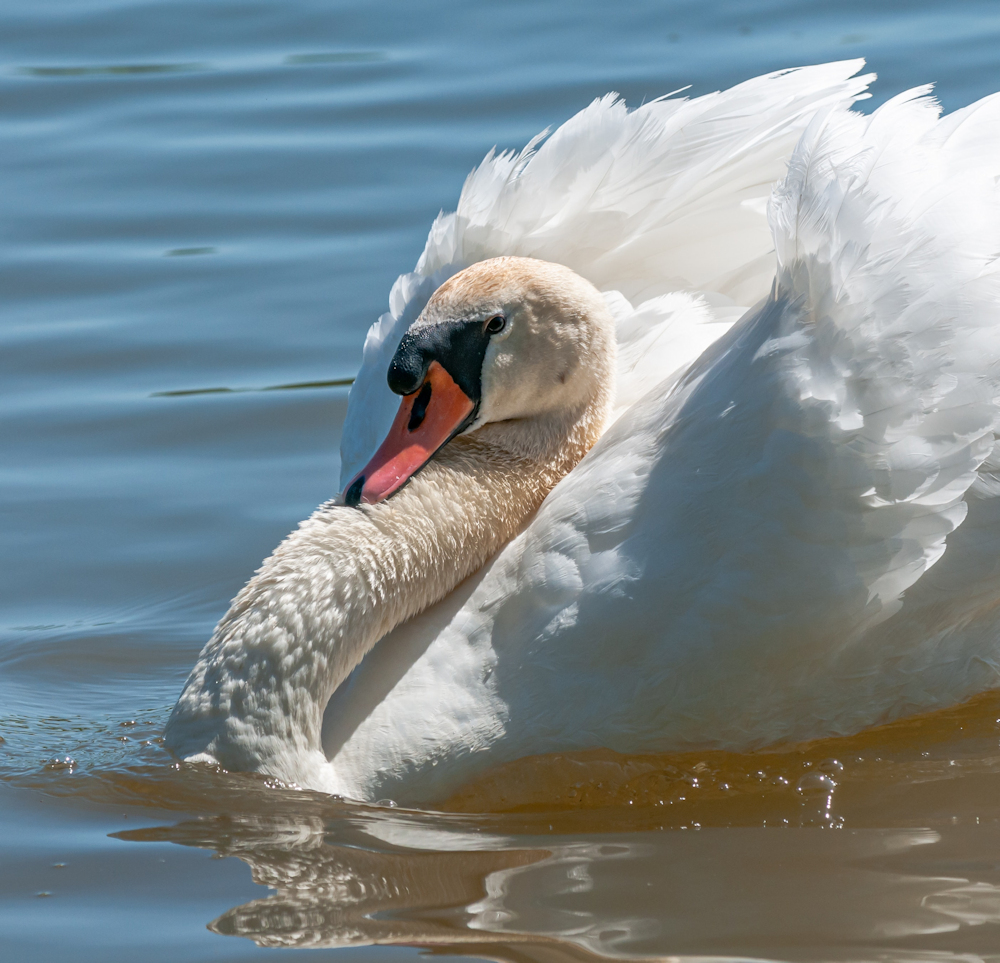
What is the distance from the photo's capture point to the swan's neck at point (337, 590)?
4.46 metres

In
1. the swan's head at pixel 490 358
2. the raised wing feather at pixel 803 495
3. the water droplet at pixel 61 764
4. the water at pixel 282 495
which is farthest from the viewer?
the water droplet at pixel 61 764

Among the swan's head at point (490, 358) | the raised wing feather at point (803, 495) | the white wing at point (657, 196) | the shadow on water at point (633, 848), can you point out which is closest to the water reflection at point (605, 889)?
the shadow on water at point (633, 848)

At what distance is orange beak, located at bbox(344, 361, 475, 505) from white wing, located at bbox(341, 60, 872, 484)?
30.9 inches

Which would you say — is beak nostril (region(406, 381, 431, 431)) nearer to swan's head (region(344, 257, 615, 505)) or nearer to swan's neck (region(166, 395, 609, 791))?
swan's head (region(344, 257, 615, 505))

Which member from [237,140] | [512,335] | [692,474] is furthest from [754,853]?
[237,140]

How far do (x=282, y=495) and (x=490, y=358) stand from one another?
2.37 m

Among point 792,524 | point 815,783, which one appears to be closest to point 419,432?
point 792,524

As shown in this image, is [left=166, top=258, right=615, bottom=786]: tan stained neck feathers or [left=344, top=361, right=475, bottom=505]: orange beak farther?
[left=344, top=361, right=475, bottom=505]: orange beak

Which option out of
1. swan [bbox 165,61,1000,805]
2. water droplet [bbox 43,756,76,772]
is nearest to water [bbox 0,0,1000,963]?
water droplet [bbox 43,756,76,772]

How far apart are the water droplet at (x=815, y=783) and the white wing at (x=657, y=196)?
1.56m

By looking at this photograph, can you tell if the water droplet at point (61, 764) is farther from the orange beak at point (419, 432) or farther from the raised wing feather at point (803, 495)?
the raised wing feather at point (803, 495)

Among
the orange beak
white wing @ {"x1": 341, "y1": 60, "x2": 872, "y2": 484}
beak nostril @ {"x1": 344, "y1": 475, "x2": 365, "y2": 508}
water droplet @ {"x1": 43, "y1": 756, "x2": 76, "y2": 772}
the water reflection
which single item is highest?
white wing @ {"x1": 341, "y1": 60, "x2": 872, "y2": 484}

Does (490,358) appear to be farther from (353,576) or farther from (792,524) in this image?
(792,524)

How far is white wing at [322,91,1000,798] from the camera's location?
4141 millimetres
